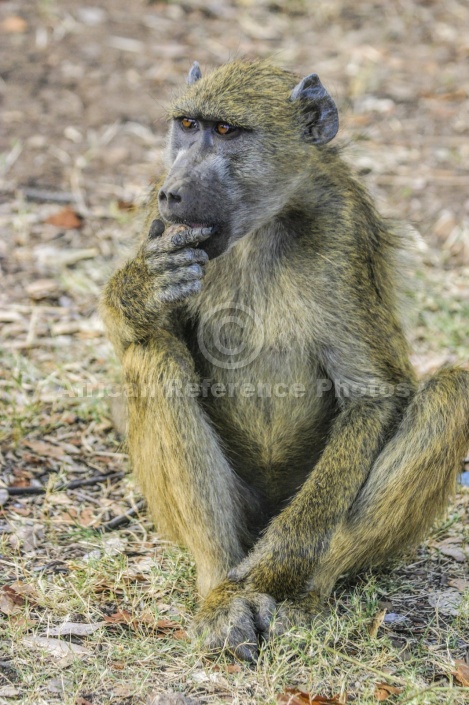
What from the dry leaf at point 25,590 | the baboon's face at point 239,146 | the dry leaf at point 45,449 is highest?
the baboon's face at point 239,146

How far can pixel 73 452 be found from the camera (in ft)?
17.0

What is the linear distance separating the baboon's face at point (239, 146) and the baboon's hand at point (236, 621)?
138 centimetres

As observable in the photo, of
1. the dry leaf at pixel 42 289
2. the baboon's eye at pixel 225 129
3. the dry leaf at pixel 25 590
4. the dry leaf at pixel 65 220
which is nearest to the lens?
the dry leaf at pixel 25 590

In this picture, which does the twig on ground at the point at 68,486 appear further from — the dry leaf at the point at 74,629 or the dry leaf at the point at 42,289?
the dry leaf at the point at 42,289

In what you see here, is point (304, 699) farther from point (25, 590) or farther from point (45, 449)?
point (45, 449)

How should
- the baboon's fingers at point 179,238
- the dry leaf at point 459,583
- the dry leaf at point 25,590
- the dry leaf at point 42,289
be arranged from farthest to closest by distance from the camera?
the dry leaf at point 42,289 < the dry leaf at point 459,583 < the dry leaf at point 25,590 < the baboon's fingers at point 179,238

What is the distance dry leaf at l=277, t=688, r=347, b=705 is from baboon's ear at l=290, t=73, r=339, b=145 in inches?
91.7

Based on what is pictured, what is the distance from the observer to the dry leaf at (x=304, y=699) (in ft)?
11.0

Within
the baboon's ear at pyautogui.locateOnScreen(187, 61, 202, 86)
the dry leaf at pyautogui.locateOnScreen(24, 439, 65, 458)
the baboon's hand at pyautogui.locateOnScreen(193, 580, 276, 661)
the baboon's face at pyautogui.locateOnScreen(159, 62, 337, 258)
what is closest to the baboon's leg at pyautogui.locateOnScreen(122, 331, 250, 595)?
the baboon's hand at pyautogui.locateOnScreen(193, 580, 276, 661)

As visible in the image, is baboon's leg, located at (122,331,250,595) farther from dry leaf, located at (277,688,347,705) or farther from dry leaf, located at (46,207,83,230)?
dry leaf, located at (46,207,83,230)

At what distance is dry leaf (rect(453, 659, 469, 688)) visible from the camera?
3.54 metres

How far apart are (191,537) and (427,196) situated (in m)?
4.44

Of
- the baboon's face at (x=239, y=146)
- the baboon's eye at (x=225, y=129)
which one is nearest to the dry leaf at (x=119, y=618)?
the baboon's face at (x=239, y=146)

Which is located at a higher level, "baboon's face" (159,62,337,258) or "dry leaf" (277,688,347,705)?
"baboon's face" (159,62,337,258)
